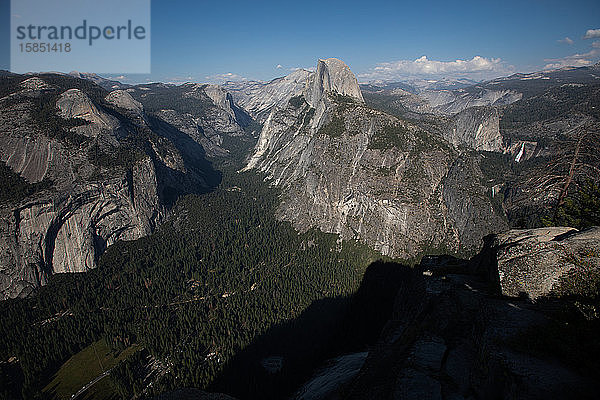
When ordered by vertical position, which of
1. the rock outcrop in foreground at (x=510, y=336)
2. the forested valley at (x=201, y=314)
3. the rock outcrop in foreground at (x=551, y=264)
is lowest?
the forested valley at (x=201, y=314)

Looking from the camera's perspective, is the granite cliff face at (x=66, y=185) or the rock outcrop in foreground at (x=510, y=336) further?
the granite cliff face at (x=66, y=185)

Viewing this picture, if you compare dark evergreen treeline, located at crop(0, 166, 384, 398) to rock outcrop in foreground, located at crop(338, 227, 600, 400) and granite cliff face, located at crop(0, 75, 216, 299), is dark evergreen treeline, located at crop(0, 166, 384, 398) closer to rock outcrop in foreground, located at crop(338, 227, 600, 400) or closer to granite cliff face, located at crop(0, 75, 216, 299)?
granite cliff face, located at crop(0, 75, 216, 299)

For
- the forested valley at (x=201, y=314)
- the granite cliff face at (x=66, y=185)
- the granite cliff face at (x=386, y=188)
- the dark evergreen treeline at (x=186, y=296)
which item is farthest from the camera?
the granite cliff face at (x=386, y=188)

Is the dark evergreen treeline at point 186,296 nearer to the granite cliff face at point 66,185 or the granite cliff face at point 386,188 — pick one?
the granite cliff face at point 66,185

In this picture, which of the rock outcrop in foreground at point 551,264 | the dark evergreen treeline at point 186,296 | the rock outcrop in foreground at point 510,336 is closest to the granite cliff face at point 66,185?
the dark evergreen treeline at point 186,296

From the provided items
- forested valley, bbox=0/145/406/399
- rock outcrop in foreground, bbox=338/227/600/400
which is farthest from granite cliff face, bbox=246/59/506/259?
rock outcrop in foreground, bbox=338/227/600/400

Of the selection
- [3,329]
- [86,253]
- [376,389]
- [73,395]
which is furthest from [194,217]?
[376,389]
